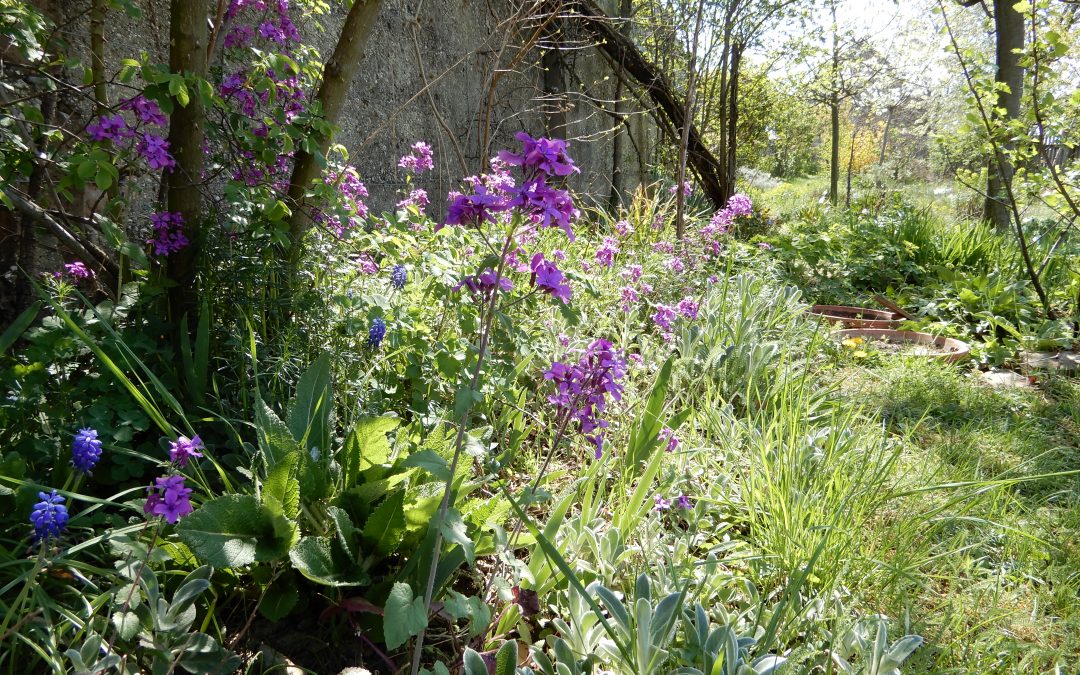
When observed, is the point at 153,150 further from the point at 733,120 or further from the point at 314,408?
the point at 733,120

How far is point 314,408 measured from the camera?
153 cm

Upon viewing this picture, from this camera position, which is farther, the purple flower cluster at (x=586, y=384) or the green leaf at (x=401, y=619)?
the purple flower cluster at (x=586, y=384)

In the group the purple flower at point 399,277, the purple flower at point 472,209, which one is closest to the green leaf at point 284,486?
the purple flower at point 472,209

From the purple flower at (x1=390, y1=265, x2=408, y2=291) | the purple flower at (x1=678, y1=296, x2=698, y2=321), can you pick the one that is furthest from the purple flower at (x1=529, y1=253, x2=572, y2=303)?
the purple flower at (x1=678, y1=296, x2=698, y2=321)

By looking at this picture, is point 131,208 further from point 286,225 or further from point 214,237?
point 286,225

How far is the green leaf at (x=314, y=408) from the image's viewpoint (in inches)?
59.1

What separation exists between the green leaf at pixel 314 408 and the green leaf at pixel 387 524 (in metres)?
0.28

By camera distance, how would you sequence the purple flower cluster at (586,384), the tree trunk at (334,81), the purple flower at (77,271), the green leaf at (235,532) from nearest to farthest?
the green leaf at (235,532), the purple flower cluster at (586,384), the purple flower at (77,271), the tree trunk at (334,81)

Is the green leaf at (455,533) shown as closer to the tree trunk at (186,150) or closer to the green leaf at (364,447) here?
the green leaf at (364,447)

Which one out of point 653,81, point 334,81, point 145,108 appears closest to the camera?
point 145,108

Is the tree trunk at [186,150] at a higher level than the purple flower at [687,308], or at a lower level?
higher

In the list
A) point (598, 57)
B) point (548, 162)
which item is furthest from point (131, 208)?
point (598, 57)

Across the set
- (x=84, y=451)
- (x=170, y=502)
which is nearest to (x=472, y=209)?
(x=170, y=502)

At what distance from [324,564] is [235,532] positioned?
0.57ft
